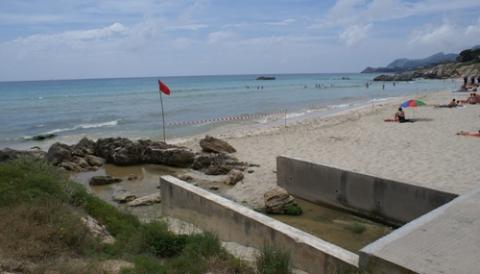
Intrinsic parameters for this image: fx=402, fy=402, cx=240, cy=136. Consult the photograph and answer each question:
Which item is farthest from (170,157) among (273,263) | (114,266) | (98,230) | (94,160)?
(273,263)

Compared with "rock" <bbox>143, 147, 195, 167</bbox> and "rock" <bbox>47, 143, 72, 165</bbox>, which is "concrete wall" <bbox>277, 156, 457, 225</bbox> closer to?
"rock" <bbox>143, 147, 195, 167</bbox>

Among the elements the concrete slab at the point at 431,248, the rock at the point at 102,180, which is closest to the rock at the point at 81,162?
the rock at the point at 102,180

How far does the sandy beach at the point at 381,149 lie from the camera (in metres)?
9.64

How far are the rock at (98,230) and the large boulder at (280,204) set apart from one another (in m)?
3.53

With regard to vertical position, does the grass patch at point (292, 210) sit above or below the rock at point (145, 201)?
above

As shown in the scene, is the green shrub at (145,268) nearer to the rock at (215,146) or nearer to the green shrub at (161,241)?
the green shrub at (161,241)

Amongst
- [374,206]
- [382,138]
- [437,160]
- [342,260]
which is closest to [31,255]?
[342,260]

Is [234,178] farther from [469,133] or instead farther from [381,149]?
[469,133]

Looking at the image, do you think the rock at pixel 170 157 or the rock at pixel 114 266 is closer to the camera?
the rock at pixel 114 266

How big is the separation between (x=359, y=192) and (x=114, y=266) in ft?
18.0

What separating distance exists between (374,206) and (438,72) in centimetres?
9834

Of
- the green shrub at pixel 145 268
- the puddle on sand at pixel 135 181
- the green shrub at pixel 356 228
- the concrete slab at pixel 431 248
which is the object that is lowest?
the puddle on sand at pixel 135 181

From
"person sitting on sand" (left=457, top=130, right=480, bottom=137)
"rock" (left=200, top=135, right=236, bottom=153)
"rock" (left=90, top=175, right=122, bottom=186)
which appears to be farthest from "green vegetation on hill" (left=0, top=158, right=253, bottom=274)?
"person sitting on sand" (left=457, top=130, right=480, bottom=137)

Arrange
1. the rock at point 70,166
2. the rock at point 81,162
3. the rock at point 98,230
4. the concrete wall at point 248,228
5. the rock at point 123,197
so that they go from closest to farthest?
1. the concrete wall at point 248,228
2. the rock at point 98,230
3. the rock at point 123,197
4. the rock at point 70,166
5. the rock at point 81,162
